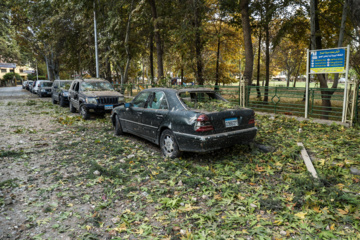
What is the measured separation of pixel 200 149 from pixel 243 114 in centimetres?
139

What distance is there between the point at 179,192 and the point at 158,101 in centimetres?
273

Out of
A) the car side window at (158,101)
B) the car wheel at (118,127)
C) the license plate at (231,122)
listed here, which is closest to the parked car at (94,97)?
the car wheel at (118,127)

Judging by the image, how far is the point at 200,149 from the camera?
16.9 ft

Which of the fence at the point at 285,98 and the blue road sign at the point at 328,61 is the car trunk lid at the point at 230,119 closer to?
the fence at the point at 285,98

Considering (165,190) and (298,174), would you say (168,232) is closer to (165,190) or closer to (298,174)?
(165,190)

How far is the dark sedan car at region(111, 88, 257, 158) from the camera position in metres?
5.18

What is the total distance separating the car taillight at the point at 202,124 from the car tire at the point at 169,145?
78 centimetres

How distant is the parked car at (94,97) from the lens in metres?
11.2

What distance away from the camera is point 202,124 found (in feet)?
16.8

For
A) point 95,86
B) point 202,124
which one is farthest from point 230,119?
point 95,86

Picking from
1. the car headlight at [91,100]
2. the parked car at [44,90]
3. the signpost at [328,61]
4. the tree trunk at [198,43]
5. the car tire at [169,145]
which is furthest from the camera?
the parked car at [44,90]

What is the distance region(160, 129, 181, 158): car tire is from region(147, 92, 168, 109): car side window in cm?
65

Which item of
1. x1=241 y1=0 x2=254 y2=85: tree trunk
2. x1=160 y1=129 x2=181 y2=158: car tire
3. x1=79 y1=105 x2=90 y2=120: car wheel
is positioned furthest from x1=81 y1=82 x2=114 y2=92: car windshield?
x1=160 y1=129 x2=181 y2=158: car tire

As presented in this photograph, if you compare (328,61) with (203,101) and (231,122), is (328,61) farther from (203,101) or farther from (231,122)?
(231,122)
